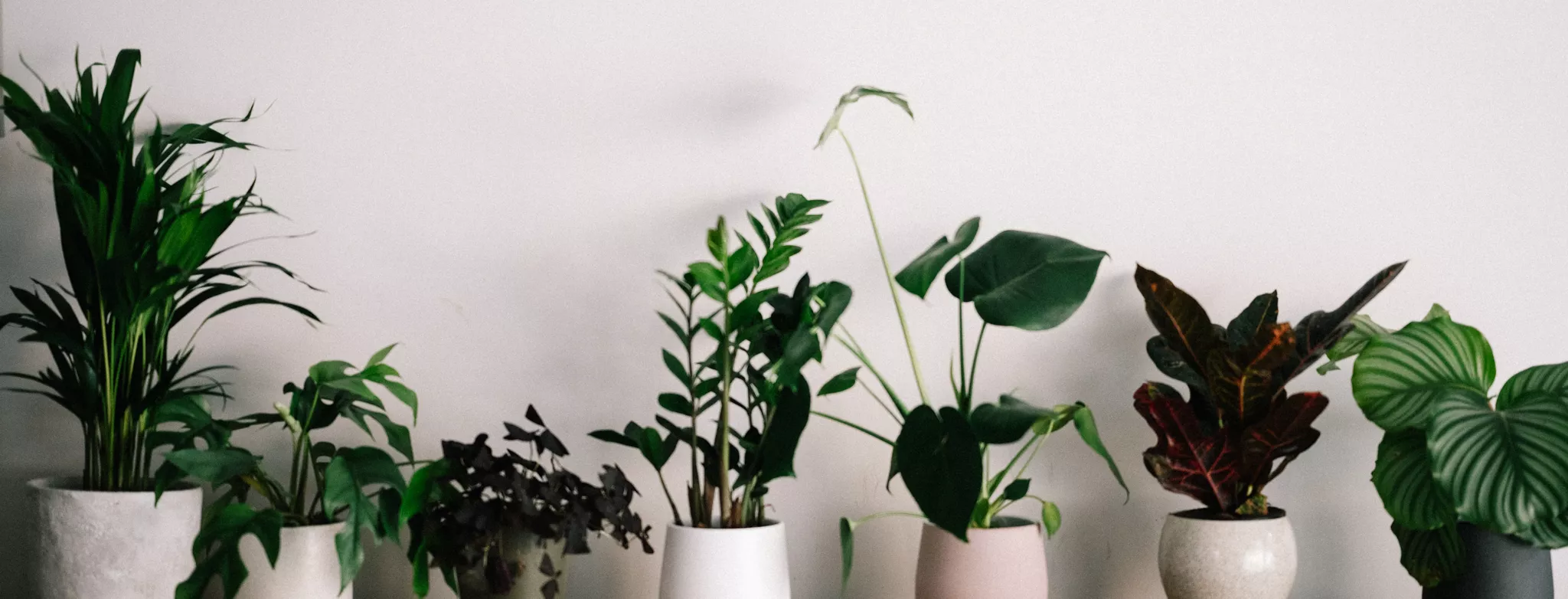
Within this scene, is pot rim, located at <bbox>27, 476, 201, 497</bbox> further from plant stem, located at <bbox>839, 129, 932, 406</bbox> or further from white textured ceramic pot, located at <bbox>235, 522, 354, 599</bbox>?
plant stem, located at <bbox>839, 129, 932, 406</bbox>

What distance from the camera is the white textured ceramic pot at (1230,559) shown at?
1446 millimetres

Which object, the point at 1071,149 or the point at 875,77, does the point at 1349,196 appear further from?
the point at 875,77

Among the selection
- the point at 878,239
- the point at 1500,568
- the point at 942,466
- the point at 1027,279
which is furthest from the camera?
the point at 878,239

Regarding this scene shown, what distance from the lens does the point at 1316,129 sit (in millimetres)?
1716

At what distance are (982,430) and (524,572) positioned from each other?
60 centimetres

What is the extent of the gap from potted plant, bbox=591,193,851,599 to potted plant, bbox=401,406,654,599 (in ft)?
0.29

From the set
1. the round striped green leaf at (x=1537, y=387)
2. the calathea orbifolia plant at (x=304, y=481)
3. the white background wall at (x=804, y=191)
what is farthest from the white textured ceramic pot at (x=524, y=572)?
the round striped green leaf at (x=1537, y=387)

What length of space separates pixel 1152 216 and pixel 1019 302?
0.55m

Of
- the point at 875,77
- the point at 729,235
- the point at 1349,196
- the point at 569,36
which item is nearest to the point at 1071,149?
the point at 875,77

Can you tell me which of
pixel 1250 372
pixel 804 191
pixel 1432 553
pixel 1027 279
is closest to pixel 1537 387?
pixel 1432 553

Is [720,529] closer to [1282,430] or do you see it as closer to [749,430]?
[749,430]

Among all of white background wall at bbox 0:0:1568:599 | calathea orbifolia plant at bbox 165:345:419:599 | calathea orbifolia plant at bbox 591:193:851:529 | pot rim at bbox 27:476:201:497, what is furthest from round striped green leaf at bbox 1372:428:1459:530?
pot rim at bbox 27:476:201:497

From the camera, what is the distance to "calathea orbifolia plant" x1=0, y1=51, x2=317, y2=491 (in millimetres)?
1342

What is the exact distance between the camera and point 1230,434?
4.86ft
